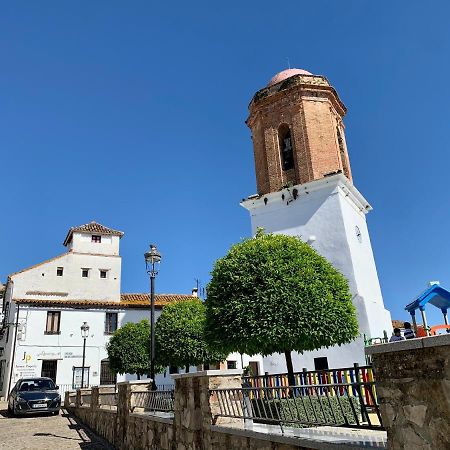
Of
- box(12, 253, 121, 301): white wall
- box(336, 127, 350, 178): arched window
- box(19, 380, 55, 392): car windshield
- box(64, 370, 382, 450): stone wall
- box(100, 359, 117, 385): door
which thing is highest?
box(336, 127, 350, 178): arched window

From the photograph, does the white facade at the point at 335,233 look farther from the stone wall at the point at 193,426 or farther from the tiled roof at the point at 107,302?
the tiled roof at the point at 107,302

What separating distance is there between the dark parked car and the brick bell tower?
842 cm

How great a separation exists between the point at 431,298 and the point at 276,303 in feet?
25.2

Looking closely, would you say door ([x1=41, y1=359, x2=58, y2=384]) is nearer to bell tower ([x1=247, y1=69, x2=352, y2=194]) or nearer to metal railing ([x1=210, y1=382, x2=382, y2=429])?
bell tower ([x1=247, y1=69, x2=352, y2=194])

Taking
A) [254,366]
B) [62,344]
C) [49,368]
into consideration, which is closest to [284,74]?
[254,366]

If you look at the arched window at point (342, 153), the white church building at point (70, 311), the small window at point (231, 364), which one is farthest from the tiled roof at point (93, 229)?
the arched window at point (342, 153)

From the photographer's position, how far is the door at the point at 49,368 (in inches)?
1030

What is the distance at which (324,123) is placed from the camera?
18656mm

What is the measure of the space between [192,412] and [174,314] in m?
14.3

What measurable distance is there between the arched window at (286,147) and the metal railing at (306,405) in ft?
47.1

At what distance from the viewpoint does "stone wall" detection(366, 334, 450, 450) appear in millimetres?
2705

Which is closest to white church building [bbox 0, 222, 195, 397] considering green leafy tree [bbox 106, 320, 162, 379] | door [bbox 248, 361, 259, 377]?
green leafy tree [bbox 106, 320, 162, 379]

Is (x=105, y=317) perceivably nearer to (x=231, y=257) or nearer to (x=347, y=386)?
(x=231, y=257)

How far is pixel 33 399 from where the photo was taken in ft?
49.5
